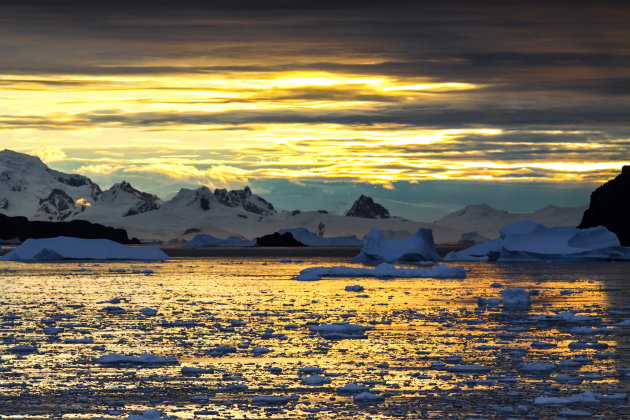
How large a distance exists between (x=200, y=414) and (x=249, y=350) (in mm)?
5716

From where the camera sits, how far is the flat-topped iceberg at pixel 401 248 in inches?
2527

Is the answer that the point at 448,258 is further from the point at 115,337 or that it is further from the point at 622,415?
the point at 622,415

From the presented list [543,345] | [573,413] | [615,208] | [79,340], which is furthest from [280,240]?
[573,413]

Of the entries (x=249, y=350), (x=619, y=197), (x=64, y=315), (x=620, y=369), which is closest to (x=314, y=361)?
(x=249, y=350)

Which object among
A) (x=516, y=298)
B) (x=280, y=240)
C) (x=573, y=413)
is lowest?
(x=573, y=413)

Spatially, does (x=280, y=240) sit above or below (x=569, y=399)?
above

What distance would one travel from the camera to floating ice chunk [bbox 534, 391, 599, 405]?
12.6 metres

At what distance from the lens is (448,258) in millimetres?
76250

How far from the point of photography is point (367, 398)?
12.9 meters

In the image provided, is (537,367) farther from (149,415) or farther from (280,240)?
(280,240)

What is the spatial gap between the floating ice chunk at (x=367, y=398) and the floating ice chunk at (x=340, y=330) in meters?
6.93

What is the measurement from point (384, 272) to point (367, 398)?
35.0 m

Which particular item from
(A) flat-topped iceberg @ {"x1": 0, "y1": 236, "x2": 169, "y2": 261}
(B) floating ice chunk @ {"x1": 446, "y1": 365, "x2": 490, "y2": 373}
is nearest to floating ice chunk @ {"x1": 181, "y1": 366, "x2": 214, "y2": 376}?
(B) floating ice chunk @ {"x1": 446, "y1": 365, "x2": 490, "y2": 373}

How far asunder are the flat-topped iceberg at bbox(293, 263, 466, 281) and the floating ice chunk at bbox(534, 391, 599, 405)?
1163 inches
